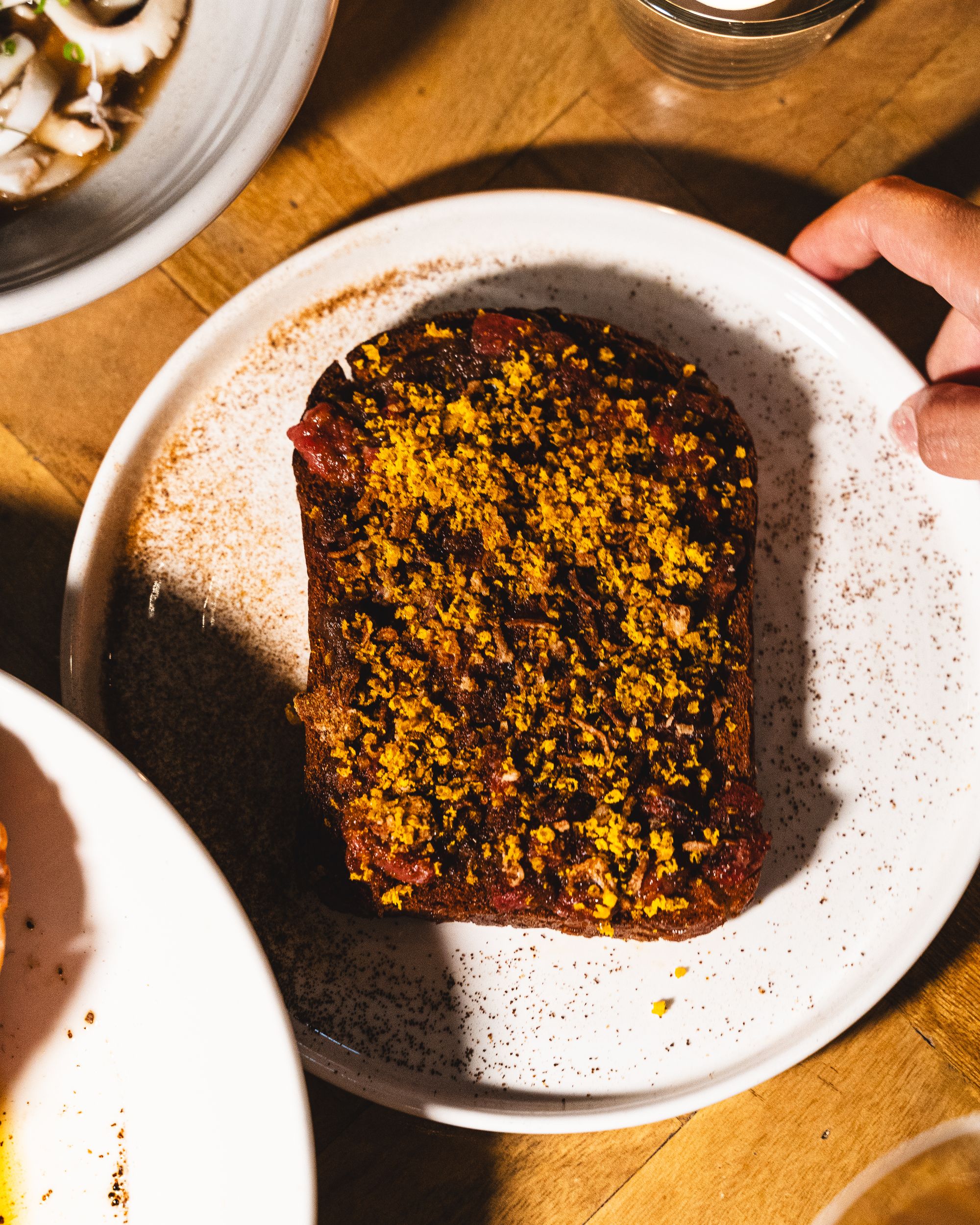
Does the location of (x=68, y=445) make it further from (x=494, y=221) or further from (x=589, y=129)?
(x=589, y=129)

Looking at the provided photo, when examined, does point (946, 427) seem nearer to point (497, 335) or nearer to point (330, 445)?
point (497, 335)

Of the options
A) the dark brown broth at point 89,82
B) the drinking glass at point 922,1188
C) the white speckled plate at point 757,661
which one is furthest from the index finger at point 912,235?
the drinking glass at point 922,1188

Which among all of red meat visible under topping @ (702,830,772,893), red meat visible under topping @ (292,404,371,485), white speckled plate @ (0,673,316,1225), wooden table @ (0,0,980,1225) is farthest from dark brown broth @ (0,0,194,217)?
red meat visible under topping @ (702,830,772,893)

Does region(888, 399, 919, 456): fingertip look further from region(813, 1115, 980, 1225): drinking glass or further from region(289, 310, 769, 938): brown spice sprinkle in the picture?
region(813, 1115, 980, 1225): drinking glass

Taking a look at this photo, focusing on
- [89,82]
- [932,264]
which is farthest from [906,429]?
[89,82]

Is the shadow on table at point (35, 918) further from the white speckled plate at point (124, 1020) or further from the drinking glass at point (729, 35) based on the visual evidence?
the drinking glass at point (729, 35)

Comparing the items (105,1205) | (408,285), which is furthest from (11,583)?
(105,1205)
